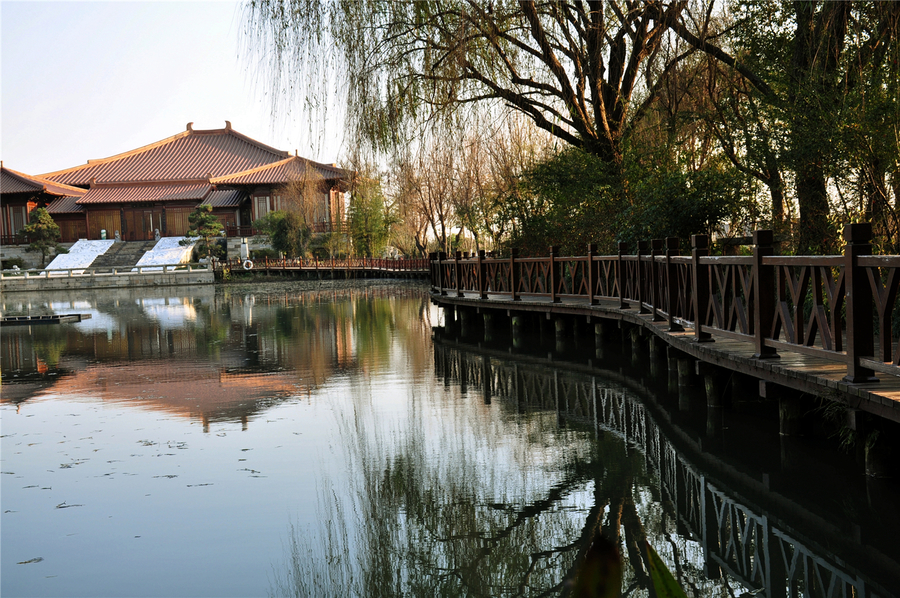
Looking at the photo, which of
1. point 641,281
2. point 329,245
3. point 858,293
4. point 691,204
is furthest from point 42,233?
point 858,293

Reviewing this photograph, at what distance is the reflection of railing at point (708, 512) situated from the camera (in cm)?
355

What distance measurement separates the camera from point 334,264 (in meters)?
39.3

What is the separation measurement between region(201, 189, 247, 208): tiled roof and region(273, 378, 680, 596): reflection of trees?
1703 inches

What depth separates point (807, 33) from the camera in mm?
8078

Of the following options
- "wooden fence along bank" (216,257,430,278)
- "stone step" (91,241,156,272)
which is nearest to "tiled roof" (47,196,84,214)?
"stone step" (91,241,156,272)

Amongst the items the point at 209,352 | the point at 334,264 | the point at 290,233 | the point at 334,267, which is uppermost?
the point at 290,233

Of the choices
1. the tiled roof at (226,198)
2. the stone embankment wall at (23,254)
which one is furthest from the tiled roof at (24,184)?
the tiled roof at (226,198)

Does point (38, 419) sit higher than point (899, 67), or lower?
lower

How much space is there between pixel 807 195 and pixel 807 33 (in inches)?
62.8

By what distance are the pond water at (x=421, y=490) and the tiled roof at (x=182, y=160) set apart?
4391 cm

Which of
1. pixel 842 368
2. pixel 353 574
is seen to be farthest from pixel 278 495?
pixel 842 368

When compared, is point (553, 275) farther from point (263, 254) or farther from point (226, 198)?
point (226, 198)

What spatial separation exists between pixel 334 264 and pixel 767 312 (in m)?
34.8

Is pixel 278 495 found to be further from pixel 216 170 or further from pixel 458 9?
pixel 216 170
